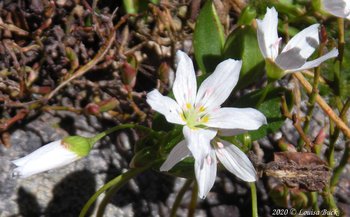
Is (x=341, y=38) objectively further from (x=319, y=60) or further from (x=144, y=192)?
(x=144, y=192)

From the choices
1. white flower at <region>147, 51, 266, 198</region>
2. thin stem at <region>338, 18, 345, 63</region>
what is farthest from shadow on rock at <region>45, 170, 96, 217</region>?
thin stem at <region>338, 18, 345, 63</region>

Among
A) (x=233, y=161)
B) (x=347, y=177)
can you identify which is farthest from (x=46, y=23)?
(x=347, y=177)

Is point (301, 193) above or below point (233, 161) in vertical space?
below

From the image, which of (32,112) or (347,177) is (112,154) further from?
(347,177)

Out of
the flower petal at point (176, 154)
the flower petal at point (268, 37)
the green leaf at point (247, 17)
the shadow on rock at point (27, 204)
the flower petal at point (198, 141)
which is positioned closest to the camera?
the flower petal at point (198, 141)

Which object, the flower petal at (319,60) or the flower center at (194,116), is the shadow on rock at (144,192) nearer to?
the flower center at (194,116)

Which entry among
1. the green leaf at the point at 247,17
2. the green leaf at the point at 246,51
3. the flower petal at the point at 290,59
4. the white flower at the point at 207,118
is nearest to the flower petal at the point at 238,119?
the white flower at the point at 207,118

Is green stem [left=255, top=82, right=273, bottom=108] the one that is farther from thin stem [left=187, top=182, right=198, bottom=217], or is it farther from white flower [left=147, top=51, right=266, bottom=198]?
thin stem [left=187, top=182, right=198, bottom=217]
